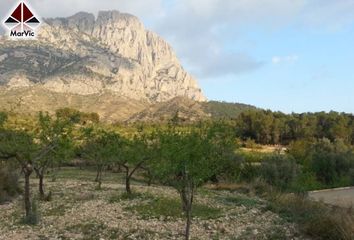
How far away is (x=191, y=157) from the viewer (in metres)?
13.9

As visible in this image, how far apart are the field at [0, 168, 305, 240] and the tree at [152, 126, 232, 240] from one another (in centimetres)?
201

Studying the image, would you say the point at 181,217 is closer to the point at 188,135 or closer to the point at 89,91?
the point at 188,135

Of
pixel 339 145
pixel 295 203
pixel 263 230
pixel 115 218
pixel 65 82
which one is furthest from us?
pixel 65 82

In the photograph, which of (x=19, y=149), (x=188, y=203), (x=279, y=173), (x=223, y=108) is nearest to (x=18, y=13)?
(x=19, y=149)

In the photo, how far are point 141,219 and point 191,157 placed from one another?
5584mm

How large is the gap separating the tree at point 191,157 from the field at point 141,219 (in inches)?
79.3

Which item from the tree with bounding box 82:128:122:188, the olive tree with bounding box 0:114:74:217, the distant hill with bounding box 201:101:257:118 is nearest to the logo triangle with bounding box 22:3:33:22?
the olive tree with bounding box 0:114:74:217

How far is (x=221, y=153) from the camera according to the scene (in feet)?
53.9

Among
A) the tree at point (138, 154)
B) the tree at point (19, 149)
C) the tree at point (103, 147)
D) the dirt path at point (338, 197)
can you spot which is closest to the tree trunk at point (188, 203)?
the tree at point (19, 149)

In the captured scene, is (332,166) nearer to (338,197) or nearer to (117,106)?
(338,197)

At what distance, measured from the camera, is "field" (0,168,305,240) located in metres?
16.0

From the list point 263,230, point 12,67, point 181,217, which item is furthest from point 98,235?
point 12,67

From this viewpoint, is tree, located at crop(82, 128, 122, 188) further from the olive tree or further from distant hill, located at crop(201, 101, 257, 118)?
distant hill, located at crop(201, 101, 257, 118)

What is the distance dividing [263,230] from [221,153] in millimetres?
3138
